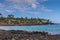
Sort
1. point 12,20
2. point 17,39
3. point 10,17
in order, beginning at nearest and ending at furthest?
point 17,39 < point 12,20 < point 10,17

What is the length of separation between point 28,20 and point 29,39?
81.6 m

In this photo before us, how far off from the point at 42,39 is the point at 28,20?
81415mm

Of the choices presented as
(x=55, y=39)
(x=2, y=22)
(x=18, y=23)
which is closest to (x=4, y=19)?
(x=2, y=22)

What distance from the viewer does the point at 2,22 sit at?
10975 cm

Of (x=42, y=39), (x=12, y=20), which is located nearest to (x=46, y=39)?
(x=42, y=39)

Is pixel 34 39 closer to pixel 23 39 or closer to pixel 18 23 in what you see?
pixel 23 39

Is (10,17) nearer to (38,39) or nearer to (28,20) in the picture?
(28,20)

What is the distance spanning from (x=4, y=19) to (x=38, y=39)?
82.9 m

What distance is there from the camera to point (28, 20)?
110500mm

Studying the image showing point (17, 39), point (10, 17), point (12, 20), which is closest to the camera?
point (17, 39)

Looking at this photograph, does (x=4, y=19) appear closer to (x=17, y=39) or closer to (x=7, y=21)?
(x=7, y=21)

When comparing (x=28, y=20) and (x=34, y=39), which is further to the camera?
(x=28, y=20)

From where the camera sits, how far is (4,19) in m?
111

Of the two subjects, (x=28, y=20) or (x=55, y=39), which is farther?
(x=28, y=20)
